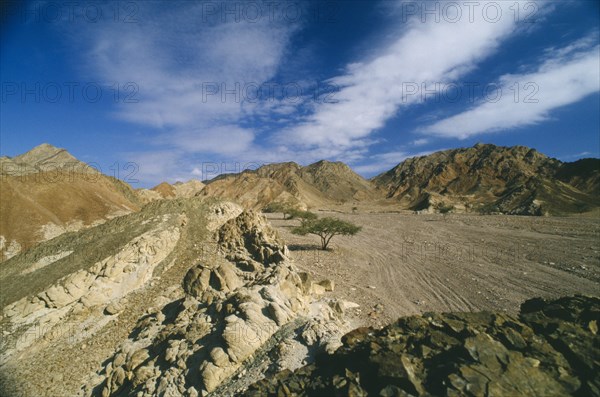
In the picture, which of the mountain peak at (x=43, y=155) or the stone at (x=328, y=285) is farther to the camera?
the mountain peak at (x=43, y=155)

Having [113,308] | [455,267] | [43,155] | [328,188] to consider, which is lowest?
[455,267]

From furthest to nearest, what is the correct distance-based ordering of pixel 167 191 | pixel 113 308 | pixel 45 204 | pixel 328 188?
1. pixel 328 188
2. pixel 167 191
3. pixel 45 204
4. pixel 113 308

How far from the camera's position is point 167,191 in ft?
238

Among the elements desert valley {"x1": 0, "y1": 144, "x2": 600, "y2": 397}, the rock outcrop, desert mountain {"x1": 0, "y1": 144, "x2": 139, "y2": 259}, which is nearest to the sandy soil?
desert valley {"x1": 0, "y1": 144, "x2": 600, "y2": 397}

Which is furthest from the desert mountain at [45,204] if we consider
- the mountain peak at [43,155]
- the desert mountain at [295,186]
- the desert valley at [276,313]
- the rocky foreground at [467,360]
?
the desert mountain at [295,186]

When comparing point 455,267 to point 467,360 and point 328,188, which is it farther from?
point 328,188

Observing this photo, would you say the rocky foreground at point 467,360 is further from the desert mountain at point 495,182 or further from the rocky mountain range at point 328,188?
the desert mountain at point 495,182

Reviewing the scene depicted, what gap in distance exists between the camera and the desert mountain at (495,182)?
45594mm

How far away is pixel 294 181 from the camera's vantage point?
110875 mm

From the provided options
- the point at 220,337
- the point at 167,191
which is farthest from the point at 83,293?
the point at 167,191

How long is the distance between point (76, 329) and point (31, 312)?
6.45 feet

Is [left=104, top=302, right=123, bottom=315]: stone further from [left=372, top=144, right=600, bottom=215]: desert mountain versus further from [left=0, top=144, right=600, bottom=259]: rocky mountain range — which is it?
[left=372, top=144, right=600, bottom=215]: desert mountain

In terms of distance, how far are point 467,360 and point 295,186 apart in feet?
331

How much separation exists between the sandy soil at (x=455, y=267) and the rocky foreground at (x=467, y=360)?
16.9 feet
